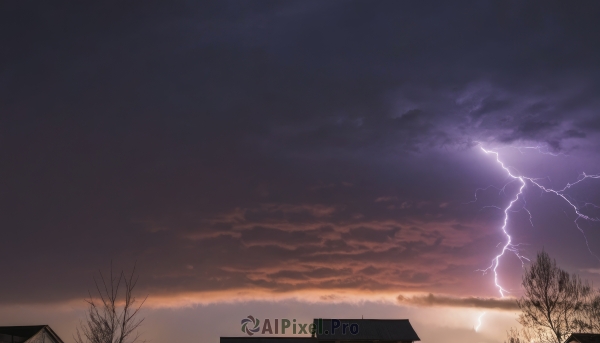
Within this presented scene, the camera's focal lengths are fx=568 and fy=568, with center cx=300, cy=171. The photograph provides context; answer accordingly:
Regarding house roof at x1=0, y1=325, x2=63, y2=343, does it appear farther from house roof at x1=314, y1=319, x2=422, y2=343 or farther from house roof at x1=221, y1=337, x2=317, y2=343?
house roof at x1=314, y1=319, x2=422, y2=343

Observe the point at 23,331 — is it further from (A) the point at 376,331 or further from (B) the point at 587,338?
(B) the point at 587,338

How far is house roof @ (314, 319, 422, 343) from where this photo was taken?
189ft

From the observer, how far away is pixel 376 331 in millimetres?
58594

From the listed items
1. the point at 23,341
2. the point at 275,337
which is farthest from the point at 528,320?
the point at 23,341

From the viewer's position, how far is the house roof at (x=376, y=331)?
5753cm

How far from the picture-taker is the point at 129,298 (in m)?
27.9

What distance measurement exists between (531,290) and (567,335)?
436 cm

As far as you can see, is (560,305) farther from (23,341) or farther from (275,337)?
(23,341)

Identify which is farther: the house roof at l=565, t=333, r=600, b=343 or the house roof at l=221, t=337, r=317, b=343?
the house roof at l=221, t=337, r=317, b=343

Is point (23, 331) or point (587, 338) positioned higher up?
point (23, 331)

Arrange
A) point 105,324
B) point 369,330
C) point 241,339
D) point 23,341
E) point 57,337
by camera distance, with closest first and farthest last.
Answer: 1. point 105,324
2. point 23,341
3. point 57,337
4. point 241,339
5. point 369,330

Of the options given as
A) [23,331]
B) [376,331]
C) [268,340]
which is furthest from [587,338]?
[23,331]

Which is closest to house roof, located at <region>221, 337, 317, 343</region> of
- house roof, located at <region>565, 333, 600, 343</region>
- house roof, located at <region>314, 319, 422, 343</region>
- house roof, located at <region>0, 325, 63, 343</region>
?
house roof, located at <region>314, 319, 422, 343</region>

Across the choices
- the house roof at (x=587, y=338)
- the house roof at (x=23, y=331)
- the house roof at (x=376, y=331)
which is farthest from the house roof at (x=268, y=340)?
the house roof at (x=587, y=338)
